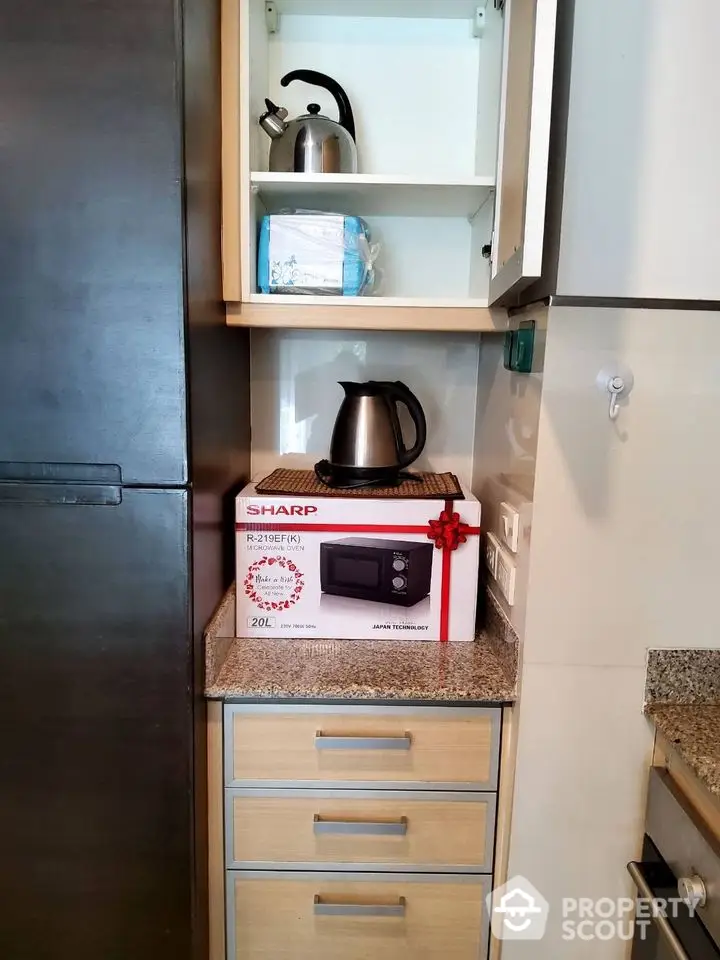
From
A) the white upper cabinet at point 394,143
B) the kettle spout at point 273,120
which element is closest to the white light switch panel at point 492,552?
the white upper cabinet at point 394,143

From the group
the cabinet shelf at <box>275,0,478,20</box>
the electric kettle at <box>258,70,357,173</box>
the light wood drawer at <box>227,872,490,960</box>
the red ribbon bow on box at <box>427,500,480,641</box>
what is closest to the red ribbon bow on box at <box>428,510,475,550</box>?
the red ribbon bow on box at <box>427,500,480,641</box>

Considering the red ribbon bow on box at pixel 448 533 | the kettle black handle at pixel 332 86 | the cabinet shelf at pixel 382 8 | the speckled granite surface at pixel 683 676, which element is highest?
the cabinet shelf at pixel 382 8

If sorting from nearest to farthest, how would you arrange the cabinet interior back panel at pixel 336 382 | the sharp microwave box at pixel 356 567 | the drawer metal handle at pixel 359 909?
the drawer metal handle at pixel 359 909, the sharp microwave box at pixel 356 567, the cabinet interior back panel at pixel 336 382

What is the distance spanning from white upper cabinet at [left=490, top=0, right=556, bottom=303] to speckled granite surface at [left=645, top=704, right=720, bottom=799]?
A: 2.39 feet

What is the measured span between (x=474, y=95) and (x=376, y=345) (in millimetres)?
588

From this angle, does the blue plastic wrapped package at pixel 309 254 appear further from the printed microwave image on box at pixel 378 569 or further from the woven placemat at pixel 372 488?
the printed microwave image on box at pixel 378 569

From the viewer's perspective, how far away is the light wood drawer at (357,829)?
1.15 metres

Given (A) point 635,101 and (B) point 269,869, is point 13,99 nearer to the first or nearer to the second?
(A) point 635,101

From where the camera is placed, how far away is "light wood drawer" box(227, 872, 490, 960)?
3.85 feet

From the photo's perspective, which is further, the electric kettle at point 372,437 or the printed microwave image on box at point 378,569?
the electric kettle at point 372,437

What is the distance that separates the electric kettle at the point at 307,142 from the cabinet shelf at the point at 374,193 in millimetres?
43

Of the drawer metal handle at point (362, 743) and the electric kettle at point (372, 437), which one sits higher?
the electric kettle at point (372, 437)

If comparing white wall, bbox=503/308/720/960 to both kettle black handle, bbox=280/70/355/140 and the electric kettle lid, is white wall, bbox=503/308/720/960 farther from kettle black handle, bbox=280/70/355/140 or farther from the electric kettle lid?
kettle black handle, bbox=280/70/355/140

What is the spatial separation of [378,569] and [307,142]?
0.86 metres
